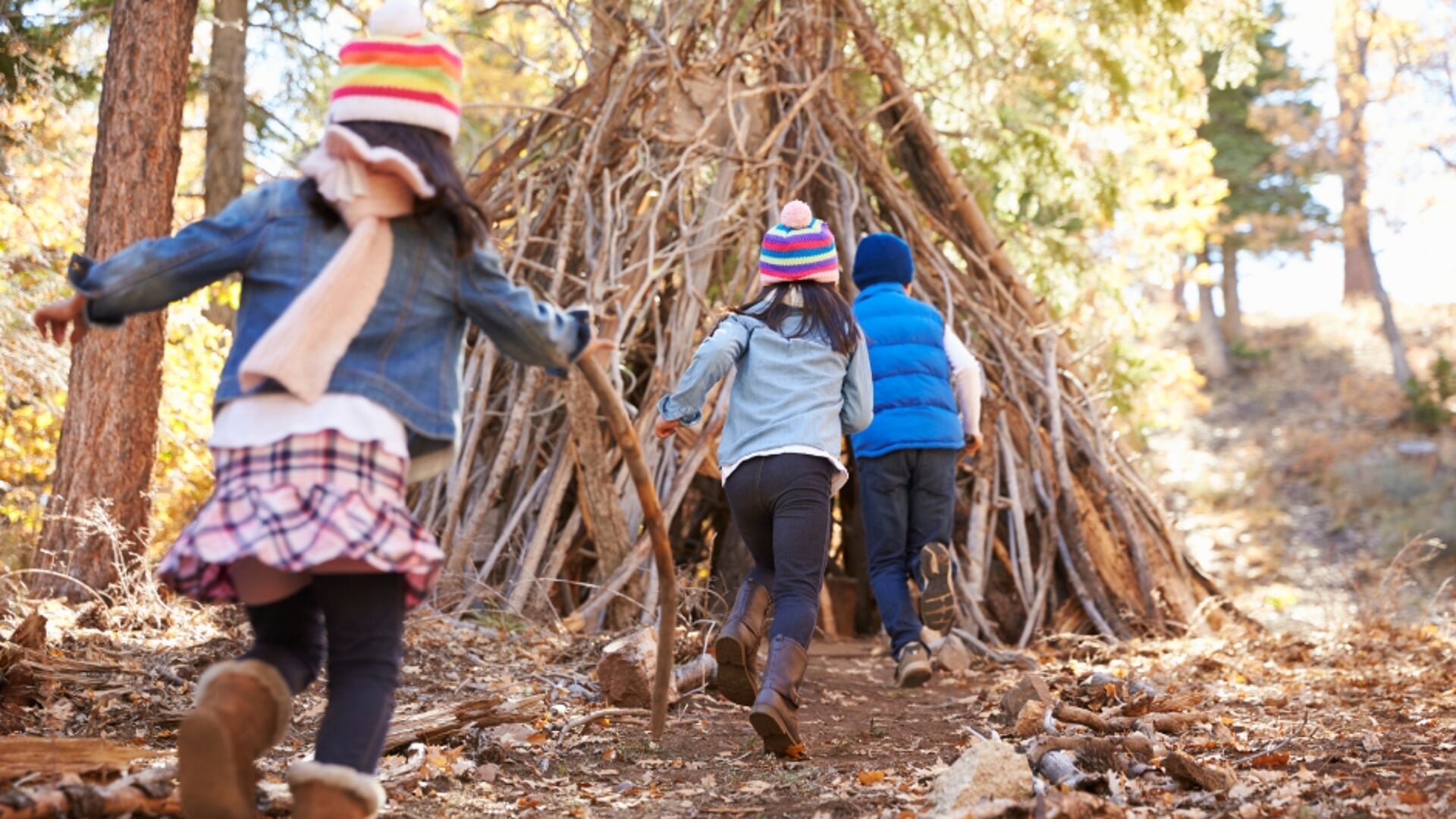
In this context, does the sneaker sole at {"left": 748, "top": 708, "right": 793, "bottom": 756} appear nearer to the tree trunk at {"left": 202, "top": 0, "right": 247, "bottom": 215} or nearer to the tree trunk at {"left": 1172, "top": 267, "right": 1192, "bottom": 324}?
the tree trunk at {"left": 202, "top": 0, "right": 247, "bottom": 215}

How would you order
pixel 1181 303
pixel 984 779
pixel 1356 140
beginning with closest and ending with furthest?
pixel 984 779, pixel 1356 140, pixel 1181 303

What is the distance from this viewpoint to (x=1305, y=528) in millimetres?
15992

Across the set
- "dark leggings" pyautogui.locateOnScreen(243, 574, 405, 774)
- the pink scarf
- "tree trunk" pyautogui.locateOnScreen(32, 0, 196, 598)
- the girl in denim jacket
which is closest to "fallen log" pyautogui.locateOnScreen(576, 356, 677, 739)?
the girl in denim jacket

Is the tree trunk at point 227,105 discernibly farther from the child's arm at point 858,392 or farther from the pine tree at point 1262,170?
the pine tree at point 1262,170

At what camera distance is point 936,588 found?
A: 16.3 feet

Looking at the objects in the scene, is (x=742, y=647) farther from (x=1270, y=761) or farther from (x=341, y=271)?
(x=341, y=271)

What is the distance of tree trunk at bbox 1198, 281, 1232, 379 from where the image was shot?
22562 mm

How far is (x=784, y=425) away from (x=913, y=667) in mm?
1408

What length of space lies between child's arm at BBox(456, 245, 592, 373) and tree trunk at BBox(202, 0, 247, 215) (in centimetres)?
782

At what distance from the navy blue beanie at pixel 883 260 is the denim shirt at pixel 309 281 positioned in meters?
3.05

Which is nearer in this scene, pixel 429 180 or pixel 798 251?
pixel 429 180

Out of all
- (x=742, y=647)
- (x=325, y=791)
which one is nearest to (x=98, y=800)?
(x=325, y=791)

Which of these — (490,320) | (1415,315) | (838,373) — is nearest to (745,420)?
(838,373)

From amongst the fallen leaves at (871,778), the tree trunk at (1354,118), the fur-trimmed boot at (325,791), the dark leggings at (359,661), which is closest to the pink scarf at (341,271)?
the dark leggings at (359,661)
